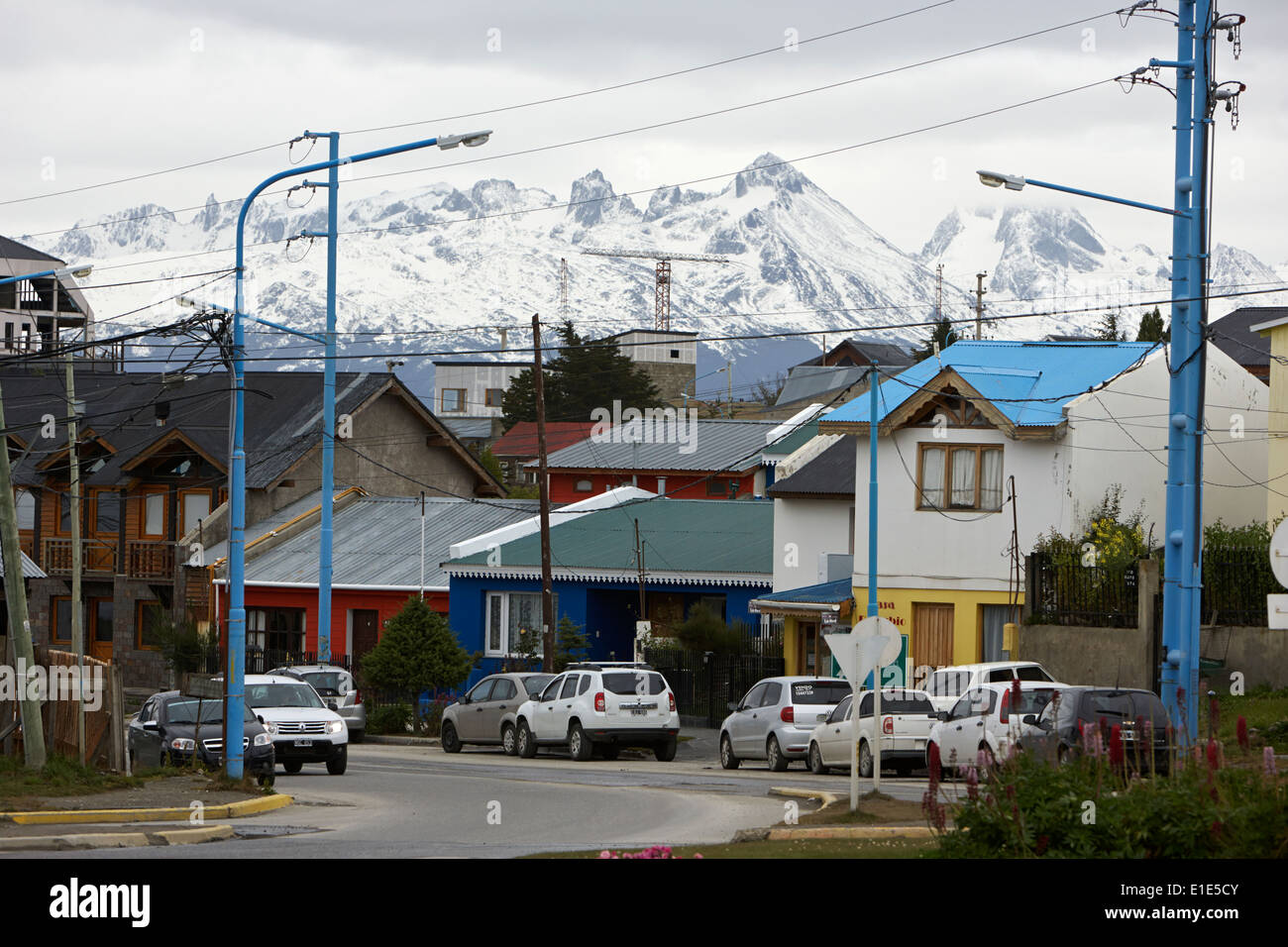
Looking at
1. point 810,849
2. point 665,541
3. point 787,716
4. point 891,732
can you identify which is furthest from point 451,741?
point 810,849

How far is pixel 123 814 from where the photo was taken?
20469 millimetres

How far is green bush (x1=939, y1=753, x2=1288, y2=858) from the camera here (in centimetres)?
1147

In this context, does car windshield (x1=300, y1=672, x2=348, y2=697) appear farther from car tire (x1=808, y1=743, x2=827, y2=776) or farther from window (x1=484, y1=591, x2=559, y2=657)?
car tire (x1=808, y1=743, x2=827, y2=776)

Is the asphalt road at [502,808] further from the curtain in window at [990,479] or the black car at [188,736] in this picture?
the curtain in window at [990,479]

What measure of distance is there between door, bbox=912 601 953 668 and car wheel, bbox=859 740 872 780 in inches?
397

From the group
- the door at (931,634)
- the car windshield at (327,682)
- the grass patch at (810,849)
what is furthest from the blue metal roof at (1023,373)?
the grass patch at (810,849)

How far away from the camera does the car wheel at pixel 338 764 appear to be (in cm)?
2853

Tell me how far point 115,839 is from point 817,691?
14939mm

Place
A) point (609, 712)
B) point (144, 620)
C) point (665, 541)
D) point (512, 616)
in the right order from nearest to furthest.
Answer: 1. point (609, 712)
2. point (512, 616)
3. point (665, 541)
4. point (144, 620)

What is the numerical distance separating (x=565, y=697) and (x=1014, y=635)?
28.7 feet

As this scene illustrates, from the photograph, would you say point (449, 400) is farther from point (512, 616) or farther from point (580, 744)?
point (580, 744)
